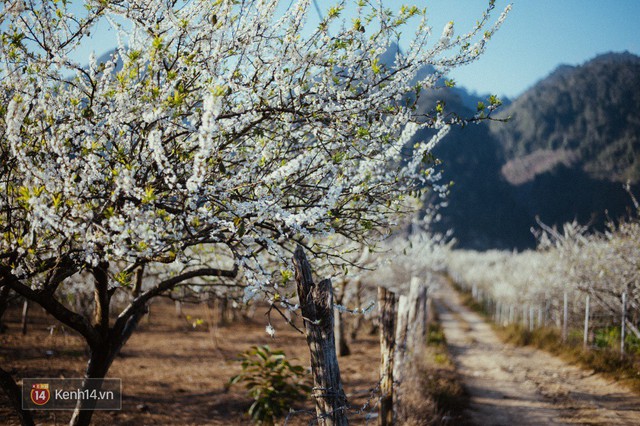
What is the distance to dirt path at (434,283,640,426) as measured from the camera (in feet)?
24.0

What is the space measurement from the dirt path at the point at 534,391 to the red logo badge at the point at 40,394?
23.9ft

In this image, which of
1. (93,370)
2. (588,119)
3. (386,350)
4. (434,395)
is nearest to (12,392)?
(93,370)

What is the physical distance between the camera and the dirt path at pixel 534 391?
7324 millimetres

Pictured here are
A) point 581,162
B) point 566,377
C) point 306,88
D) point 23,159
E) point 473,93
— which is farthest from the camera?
point 473,93

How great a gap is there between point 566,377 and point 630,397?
1995mm

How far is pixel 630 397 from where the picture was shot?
8.01m

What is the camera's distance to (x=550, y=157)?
8725 cm

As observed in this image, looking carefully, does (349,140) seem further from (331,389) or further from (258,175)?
(331,389)

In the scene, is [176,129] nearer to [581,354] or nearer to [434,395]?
[434,395]

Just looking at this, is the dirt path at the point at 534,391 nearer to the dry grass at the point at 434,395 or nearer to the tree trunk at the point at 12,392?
the dry grass at the point at 434,395

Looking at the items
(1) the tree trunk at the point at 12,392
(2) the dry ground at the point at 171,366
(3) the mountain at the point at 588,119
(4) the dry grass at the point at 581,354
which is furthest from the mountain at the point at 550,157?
(1) the tree trunk at the point at 12,392

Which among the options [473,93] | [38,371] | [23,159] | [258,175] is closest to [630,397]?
[258,175]

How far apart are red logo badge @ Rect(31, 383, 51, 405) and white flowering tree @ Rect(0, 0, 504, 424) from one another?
317cm

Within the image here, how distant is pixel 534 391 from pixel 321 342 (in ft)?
26.3
